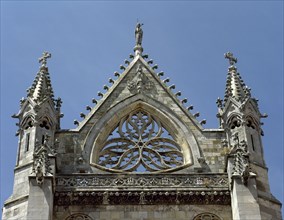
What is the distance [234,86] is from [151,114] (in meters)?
2.75

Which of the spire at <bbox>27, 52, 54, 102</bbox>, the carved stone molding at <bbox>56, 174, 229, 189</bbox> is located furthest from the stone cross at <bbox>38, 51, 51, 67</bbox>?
the carved stone molding at <bbox>56, 174, 229, 189</bbox>

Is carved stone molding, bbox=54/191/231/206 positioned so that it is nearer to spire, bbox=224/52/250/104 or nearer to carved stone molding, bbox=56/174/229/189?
carved stone molding, bbox=56/174/229/189

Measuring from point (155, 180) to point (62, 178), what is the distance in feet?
8.69

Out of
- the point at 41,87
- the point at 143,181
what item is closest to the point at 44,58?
the point at 41,87

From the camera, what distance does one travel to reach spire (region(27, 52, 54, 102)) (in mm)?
28719

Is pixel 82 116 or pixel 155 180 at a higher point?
pixel 82 116

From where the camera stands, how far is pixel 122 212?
26156mm

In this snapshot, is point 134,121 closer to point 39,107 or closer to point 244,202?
point 39,107

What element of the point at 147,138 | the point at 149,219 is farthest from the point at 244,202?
the point at 147,138

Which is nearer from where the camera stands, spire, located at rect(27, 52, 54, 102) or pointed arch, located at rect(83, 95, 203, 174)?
pointed arch, located at rect(83, 95, 203, 174)

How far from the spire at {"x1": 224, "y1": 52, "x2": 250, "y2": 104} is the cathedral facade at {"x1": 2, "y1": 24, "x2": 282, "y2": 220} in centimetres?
3

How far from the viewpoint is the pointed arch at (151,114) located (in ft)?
91.5

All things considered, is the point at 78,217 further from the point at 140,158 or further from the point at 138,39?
the point at 138,39

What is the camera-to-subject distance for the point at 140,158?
2789 cm
